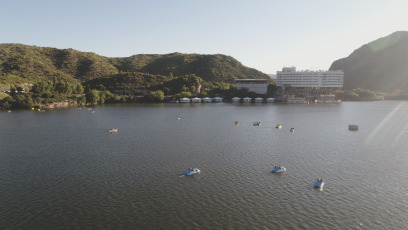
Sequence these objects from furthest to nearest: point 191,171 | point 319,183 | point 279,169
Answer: point 279,169
point 191,171
point 319,183

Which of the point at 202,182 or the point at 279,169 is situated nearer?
the point at 202,182

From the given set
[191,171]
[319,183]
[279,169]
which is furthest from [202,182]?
[319,183]

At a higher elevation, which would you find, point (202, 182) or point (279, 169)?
point (279, 169)

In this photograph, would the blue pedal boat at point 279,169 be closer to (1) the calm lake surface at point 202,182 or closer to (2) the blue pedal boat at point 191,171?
(1) the calm lake surface at point 202,182

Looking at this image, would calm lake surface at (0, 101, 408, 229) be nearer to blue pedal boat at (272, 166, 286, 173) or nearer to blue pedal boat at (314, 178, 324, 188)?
blue pedal boat at (314, 178, 324, 188)

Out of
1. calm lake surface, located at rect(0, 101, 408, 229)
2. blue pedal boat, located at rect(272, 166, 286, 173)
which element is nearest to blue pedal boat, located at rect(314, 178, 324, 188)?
calm lake surface, located at rect(0, 101, 408, 229)

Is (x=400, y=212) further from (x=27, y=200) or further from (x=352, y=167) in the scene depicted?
(x=27, y=200)

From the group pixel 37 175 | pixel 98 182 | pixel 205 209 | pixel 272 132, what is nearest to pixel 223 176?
pixel 205 209

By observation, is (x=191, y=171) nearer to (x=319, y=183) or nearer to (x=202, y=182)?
(x=202, y=182)

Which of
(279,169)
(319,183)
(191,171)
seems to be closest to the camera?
(319,183)
